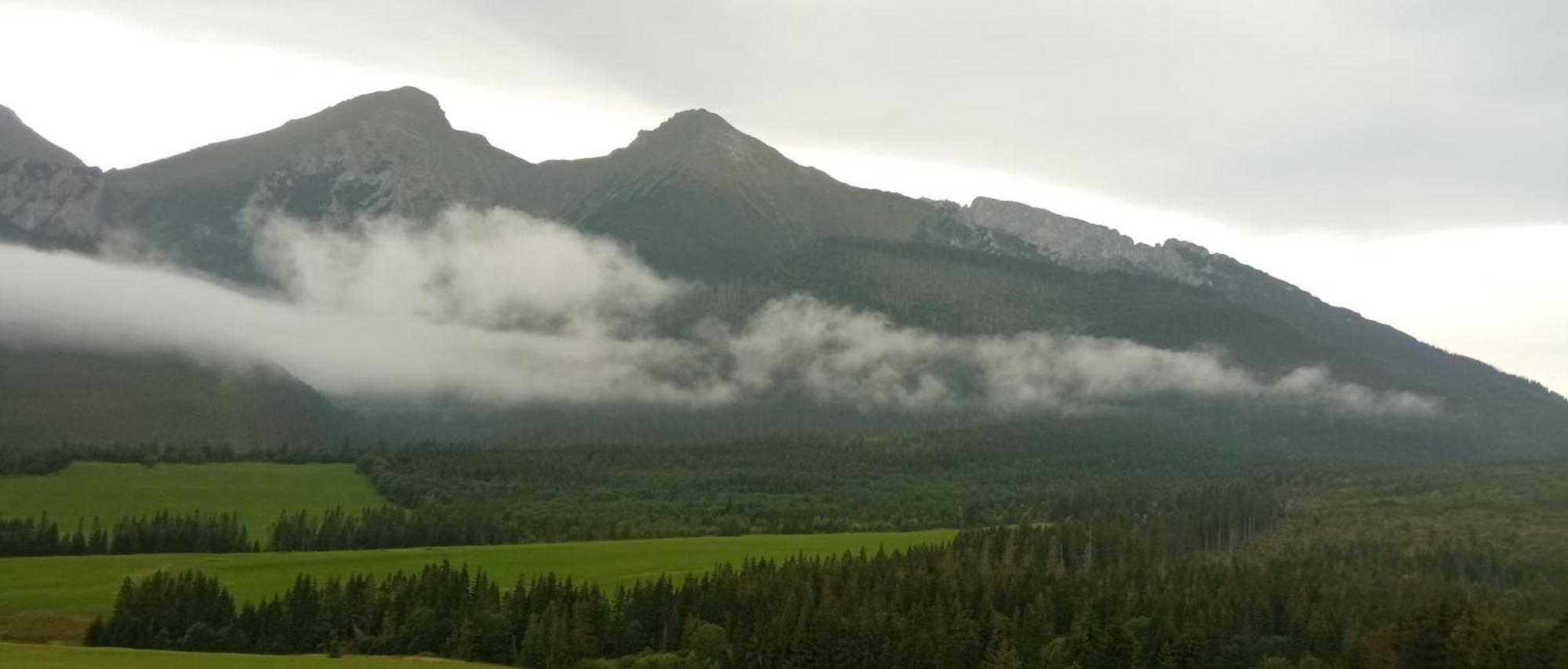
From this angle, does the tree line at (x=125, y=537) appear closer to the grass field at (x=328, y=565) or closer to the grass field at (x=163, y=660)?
the grass field at (x=328, y=565)

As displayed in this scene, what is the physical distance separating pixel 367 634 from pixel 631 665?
2732 centimetres

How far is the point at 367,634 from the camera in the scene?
107 meters

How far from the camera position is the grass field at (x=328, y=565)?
117875 millimetres

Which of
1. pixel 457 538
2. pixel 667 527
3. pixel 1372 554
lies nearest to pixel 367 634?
pixel 457 538

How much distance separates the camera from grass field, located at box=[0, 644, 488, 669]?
3201 inches

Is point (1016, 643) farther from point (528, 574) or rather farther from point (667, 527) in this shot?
point (667, 527)

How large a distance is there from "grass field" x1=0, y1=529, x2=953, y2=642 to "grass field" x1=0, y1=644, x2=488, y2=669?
23.4 meters

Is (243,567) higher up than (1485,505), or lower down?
lower down

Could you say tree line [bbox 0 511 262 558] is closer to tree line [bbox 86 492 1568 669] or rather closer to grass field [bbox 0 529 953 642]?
grass field [bbox 0 529 953 642]

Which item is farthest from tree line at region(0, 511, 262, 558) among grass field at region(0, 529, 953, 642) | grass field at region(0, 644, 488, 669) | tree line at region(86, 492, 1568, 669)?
grass field at region(0, 644, 488, 669)

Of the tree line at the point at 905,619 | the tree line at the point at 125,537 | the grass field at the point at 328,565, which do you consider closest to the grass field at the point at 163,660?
A: the tree line at the point at 905,619

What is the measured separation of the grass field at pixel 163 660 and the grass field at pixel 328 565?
23437 mm

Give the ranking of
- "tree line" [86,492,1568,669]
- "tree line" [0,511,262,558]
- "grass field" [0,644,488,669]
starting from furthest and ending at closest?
1. "tree line" [0,511,262,558]
2. "tree line" [86,492,1568,669]
3. "grass field" [0,644,488,669]

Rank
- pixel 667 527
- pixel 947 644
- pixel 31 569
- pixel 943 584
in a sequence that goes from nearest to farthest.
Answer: pixel 947 644, pixel 943 584, pixel 31 569, pixel 667 527
